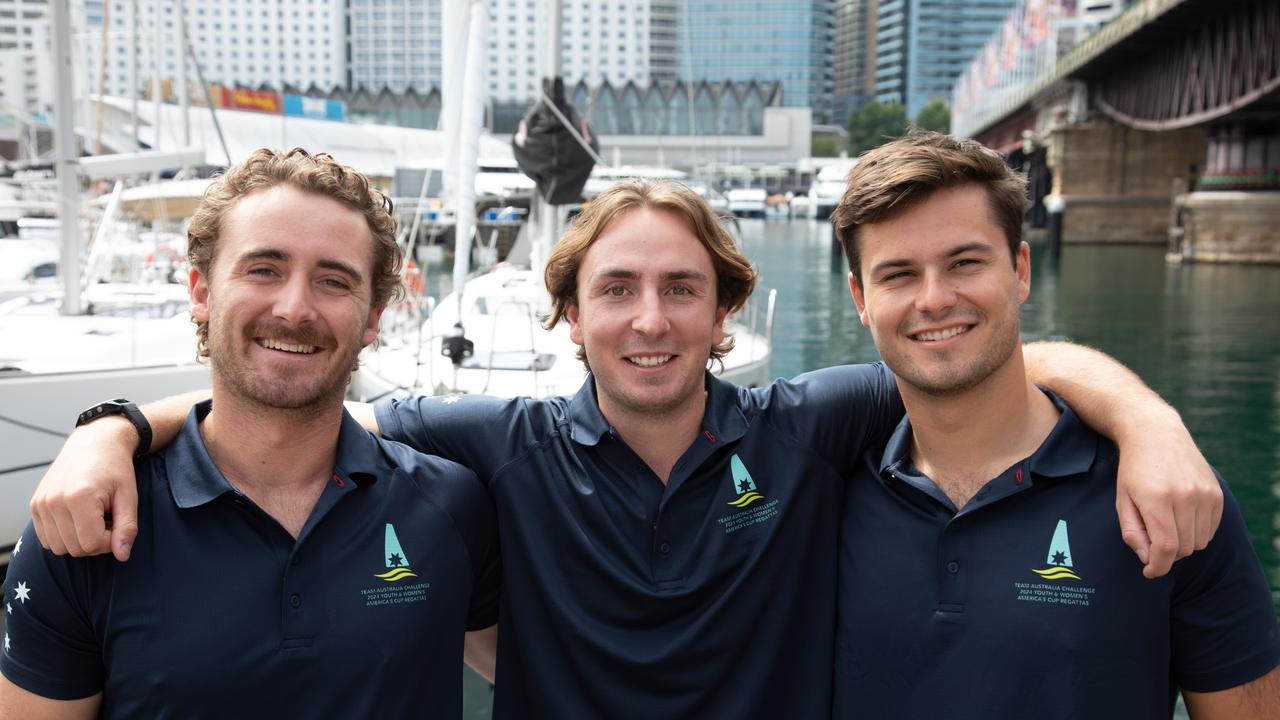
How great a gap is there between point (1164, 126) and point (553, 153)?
32.4 meters

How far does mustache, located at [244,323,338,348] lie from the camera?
8.31 ft

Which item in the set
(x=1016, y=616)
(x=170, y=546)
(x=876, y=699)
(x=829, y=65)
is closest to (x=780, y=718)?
(x=876, y=699)

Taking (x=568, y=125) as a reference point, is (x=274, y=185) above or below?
below

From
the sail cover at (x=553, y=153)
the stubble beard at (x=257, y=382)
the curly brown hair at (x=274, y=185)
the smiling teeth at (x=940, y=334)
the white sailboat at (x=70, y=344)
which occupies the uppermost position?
the sail cover at (x=553, y=153)

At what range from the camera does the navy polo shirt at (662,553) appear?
9.09 feet

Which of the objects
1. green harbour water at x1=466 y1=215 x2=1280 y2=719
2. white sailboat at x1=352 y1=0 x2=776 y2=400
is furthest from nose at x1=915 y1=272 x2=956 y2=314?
white sailboat at x1=352 y1=0 x2=776 y2=400

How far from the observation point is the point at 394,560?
255 centimetres

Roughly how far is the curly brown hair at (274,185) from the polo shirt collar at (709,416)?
0.65 meters

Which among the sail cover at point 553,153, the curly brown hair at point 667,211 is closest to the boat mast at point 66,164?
the sail cover at point 553,153

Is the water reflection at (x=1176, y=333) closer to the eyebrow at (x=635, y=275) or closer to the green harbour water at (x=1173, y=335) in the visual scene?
the green harbour water at (x=1173, y=335)

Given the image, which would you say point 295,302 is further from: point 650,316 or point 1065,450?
point 1065,450

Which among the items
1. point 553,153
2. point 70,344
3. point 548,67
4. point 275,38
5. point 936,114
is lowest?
point 70,344

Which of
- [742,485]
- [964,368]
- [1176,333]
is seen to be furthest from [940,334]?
[1176,333]

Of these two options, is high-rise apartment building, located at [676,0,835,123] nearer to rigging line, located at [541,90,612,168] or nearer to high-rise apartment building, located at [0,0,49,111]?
high-rise apartment building, located at [0,0,49,111]
